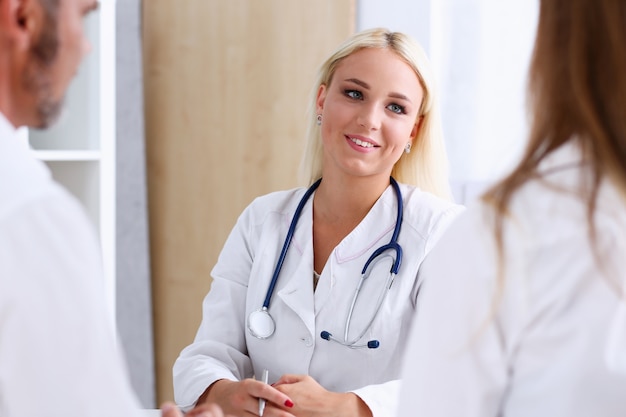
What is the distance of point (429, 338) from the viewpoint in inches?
37.5

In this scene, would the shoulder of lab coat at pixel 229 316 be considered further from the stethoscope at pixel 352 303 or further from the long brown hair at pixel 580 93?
the long brown hair at pixel 580 93

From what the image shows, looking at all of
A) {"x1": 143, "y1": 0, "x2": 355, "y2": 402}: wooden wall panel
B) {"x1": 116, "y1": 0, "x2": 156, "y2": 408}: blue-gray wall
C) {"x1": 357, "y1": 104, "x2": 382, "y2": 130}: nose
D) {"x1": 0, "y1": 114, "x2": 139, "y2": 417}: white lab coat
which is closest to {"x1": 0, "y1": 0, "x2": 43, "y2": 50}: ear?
{"x1": 0, "y1": 114, "x2": 139, "y2": 417}: white lab coat

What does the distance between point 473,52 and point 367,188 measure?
0.87 metres

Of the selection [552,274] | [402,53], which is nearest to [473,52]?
[402,53]

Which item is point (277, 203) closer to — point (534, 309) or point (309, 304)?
point (309, 304)

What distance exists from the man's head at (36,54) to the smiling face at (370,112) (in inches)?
43.5

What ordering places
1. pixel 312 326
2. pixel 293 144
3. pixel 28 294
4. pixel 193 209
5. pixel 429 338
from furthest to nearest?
pixel 193 209
pixel 293 144
pixel 312 326
pixel 429 338
pixel 28 294

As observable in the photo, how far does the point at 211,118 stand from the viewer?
10.4 ft

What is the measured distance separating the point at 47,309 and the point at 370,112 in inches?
51.5

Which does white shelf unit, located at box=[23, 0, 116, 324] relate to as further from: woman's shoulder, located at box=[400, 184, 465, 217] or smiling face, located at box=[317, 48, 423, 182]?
woman's shoulder, located at box=[400, 184, 465, 217]

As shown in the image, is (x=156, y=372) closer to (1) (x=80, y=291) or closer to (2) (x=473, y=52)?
(2) (x=473, y=52)

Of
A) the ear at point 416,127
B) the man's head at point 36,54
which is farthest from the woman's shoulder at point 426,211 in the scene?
the man's head at point 36,54

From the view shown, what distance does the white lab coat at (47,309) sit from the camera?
833mm

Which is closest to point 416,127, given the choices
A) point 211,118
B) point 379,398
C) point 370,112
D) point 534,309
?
point 370,112
